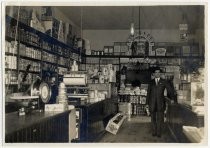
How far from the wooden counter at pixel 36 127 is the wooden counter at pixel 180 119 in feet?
3.20

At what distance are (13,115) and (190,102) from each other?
1.48 meters

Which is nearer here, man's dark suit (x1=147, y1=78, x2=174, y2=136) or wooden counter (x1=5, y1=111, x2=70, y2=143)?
wooden counter (x1=5, y1=111, x2=70, y2=143)

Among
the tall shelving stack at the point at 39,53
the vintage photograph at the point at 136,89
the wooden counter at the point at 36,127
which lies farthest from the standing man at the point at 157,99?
the tall shelving stack at the point at 39,53

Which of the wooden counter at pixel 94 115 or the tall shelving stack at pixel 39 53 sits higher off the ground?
the tall shelving stack at pixel 39 53

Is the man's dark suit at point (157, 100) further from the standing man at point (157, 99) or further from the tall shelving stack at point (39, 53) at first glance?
the tall shelving stack at point (39, 53)

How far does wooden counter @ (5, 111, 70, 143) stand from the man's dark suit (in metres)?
0.84

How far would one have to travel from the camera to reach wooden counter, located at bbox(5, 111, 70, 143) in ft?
8.40

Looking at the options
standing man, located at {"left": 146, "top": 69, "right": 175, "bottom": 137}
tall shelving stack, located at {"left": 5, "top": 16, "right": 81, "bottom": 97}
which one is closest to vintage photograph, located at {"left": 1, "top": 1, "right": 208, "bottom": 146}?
standing man, located at {"left": 146, "top": 69, "right": 175, "bottom": 137}

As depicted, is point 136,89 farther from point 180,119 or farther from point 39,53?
point 39,53

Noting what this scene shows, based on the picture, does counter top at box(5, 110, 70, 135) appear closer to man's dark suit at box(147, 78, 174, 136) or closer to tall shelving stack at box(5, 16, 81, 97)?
tall shelving stack at box(5, 16, 81, 97)

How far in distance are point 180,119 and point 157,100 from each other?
0.45 meters

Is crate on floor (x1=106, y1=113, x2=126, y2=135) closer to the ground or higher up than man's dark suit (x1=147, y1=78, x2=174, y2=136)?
closer to the ground

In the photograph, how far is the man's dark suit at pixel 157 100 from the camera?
308 cm

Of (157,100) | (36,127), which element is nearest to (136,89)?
(157,100)
